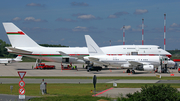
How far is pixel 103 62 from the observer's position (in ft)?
173

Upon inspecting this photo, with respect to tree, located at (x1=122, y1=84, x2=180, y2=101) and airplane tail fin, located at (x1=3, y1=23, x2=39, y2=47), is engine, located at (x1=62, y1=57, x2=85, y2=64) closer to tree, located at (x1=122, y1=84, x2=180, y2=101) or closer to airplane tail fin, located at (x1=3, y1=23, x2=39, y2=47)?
airplane tail fin, located at (x1=3, y1=23, x2=39, y2=47)

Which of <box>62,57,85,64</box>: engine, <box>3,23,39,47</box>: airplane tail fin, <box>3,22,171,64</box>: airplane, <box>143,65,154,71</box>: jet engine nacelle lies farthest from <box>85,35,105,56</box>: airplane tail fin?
<box>3,23,39,47</box>: airplane tail fin

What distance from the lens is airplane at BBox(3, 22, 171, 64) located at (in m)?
61.6

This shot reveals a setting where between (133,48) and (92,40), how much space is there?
13.6 m

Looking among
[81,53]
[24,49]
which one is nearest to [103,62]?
[81,53]

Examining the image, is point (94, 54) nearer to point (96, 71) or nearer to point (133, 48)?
point (96, 71)

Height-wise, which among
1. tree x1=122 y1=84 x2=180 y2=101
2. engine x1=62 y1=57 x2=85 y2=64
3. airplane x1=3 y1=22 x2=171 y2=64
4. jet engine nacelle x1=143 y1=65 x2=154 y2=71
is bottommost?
tree x1=122 y1=84 x2=180 y2=101

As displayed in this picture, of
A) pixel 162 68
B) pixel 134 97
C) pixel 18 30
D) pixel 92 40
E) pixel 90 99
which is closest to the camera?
pixel 134 97

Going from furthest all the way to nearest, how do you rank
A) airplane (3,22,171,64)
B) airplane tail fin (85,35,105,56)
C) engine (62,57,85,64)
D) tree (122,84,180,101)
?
1. engine (62,57,85,64)
2. airplane (3,22,171,64)
3. airplane tail fin (85,35,105,56)
4. tree (122,84,180,101)

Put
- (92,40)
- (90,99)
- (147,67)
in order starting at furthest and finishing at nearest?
1. (92,40)
2. (147,67)
3. (90,99)

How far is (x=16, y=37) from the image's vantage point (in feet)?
203

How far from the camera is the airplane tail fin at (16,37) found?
201 ft

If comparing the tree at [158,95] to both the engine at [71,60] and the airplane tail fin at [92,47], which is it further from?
the engine at [71,60]

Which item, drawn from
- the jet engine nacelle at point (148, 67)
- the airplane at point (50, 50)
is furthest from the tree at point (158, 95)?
the airplane at point (50, 50)
